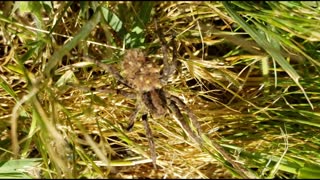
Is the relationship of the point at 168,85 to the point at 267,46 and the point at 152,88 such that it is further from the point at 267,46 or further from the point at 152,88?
the point at 267,46

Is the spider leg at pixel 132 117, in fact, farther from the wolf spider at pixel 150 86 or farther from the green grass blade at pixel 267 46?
the green grass blade at pixel 267 46

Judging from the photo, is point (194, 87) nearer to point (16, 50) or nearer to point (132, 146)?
point (132, 146)

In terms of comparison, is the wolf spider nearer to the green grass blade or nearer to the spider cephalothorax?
the spider cephalothorax

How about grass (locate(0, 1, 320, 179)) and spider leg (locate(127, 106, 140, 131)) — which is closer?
grass (locate(0, 1, 320, 179))

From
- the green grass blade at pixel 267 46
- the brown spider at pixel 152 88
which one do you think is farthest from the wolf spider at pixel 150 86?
the green grass blade at pixel 267 46

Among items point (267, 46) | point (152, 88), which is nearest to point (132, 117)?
point (152, 88)

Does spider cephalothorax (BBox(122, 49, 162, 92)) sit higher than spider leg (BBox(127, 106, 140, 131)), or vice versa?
spider cephalothorax (BBox(122, 49, 162, 92))

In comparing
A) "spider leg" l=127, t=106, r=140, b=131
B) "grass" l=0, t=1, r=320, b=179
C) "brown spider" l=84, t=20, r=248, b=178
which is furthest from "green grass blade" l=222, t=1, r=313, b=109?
"spider leg" l=127, t=106, r=140, b=131
